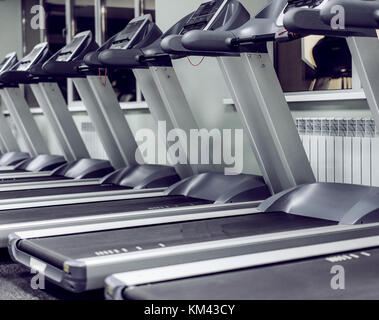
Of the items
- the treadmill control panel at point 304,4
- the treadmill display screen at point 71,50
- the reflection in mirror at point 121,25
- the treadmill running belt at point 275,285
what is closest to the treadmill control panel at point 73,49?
the treadmill display screen at point 71,50

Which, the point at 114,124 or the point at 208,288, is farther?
the point at 114,124

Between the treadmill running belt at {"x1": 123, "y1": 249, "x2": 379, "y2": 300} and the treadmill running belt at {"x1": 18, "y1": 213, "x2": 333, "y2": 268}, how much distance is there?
661 mm

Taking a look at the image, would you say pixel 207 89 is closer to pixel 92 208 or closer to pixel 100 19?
pixel 92 208

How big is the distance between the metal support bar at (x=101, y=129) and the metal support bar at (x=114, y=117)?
7.9 inches

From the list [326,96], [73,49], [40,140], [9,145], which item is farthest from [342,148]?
[9,145]

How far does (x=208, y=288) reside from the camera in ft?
6.49

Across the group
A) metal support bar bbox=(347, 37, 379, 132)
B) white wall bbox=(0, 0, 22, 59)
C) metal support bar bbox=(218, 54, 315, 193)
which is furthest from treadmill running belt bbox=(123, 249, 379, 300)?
white wall bbox=(0, 0, 22, 59)

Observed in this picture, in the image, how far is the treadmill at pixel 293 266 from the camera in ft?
6.37

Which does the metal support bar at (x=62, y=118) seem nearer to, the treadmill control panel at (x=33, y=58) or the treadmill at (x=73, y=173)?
the treadmill at (x=73, y=173)

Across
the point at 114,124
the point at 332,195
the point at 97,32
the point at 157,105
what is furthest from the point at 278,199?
the point at 97,32

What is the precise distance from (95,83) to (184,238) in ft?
8.45

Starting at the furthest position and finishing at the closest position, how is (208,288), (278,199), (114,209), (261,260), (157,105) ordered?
(157,105) < (114,209) < (278,199) < (261,260) < (208,288)

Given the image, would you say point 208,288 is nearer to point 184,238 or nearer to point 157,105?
point 184,238

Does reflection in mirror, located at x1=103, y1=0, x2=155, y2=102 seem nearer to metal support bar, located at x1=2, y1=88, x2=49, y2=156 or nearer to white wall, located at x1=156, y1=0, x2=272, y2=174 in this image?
metal support bar, located at x1=2, y1=88, x2=49, y2=156
